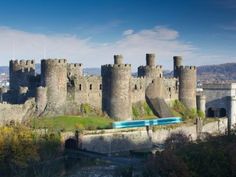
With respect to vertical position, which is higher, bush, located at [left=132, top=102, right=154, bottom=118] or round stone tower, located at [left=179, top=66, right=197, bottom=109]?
round stone tower, located at [left=179, top=66, right=197, bottom=109]

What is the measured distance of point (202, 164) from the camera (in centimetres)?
3888

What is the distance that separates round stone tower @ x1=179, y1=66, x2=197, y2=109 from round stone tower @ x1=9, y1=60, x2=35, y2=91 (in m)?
21.1

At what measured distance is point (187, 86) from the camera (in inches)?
2867

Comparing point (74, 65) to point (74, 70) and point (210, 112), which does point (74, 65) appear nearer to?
point (74, 70)

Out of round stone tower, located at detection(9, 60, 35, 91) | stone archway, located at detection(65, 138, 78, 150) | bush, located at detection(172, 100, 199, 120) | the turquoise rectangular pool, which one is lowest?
stone archway, located at detection(65, 138, 78, 150)

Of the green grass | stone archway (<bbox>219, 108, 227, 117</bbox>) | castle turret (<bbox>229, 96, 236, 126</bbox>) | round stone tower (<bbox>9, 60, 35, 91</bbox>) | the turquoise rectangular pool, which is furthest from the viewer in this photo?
stone archway (<bbox>219, 108, 227, 117</bbox>)

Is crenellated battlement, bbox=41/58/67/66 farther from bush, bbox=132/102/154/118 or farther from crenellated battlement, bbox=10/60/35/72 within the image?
bush, bbox=132/102/154/118

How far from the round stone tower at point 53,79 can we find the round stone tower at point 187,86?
21276 mm

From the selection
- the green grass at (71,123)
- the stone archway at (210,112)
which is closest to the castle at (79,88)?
the green grass at (71,123)

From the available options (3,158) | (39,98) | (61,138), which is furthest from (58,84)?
(3,158)

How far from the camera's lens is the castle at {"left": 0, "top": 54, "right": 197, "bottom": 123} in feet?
185

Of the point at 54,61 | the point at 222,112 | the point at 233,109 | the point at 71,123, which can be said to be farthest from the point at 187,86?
the point at 54,61

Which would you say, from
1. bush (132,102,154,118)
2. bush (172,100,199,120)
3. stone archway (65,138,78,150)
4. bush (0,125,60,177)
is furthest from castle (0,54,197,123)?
bush (0,125,60,177)

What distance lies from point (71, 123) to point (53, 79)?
5.04 metres
